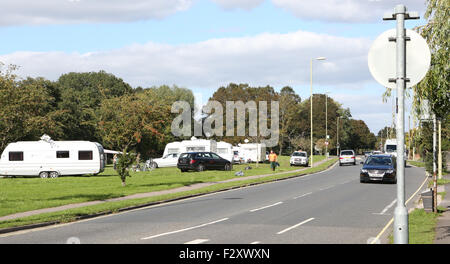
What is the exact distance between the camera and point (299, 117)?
11331 cm

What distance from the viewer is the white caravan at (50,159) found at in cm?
4031

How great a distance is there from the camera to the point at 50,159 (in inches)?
1594

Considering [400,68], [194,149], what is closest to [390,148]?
[194,149]

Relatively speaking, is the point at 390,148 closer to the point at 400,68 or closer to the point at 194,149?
the point at 194,149

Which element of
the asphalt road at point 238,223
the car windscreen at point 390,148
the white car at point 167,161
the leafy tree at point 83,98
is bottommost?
the asphalt road at point 238,223

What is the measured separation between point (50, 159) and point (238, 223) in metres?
29.5

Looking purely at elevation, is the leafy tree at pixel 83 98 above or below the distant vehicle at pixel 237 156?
above

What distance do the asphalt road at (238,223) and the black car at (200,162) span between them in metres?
20.9

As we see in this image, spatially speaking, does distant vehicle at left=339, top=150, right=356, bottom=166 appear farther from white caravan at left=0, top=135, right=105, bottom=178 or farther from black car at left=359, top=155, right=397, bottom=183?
white caravan at left=0, top=135, right=105, bottom=178

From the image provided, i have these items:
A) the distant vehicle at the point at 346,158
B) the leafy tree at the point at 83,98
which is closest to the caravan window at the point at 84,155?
the leafy tree at the point at 83,98

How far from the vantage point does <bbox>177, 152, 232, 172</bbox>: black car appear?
1679 inches

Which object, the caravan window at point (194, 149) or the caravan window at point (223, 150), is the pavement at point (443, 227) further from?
the caravan window at point (223, 150)
